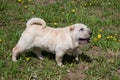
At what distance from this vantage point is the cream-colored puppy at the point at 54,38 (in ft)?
21.8

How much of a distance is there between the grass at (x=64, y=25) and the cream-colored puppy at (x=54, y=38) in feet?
1.16

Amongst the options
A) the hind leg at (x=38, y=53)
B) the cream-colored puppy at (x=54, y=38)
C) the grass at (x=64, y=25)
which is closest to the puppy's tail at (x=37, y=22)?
the cream-colored puppy at (x=54, y=38)

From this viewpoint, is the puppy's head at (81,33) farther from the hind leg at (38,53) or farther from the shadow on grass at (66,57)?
the hind leg at (38,53)

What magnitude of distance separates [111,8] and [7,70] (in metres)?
5.57

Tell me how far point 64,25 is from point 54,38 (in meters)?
2.58

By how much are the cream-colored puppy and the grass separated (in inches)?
14.0

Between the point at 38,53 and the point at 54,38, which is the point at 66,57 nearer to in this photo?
the point at 38,53

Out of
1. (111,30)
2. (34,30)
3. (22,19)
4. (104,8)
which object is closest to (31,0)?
(22,19)

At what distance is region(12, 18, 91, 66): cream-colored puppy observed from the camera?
665 cm

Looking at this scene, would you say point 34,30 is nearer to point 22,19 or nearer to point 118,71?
point 118,71

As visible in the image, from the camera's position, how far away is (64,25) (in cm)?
933

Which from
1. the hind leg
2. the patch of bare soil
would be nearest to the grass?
the patch of bare soil

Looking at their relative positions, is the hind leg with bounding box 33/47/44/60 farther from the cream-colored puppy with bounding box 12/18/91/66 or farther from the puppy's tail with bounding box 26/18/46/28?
the puppy's tail with bounding box 26/18/46/28


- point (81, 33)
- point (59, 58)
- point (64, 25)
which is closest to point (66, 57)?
point (59, 58)
